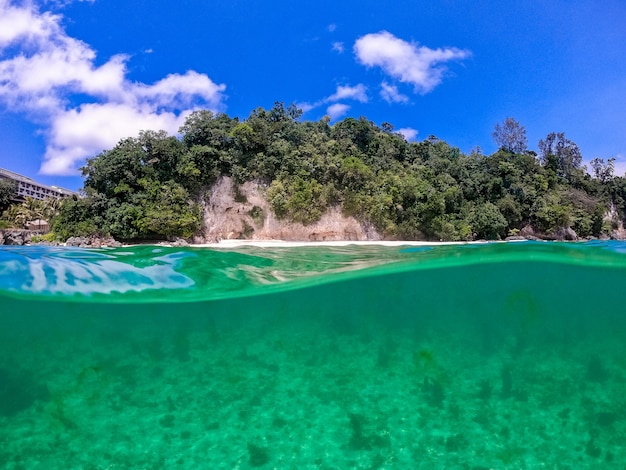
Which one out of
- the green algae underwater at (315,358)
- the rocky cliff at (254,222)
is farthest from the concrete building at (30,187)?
the green algae underwater at (315,358)

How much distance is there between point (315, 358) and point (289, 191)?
1955 cm

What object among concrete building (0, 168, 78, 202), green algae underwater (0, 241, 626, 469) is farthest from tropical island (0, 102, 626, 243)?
concrete building (0, 168, 78, 202)

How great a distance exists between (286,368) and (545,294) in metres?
11.1

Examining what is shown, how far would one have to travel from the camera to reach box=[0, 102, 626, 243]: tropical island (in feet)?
84.7

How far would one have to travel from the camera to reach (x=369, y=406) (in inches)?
277

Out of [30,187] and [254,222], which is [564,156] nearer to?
[254,222]

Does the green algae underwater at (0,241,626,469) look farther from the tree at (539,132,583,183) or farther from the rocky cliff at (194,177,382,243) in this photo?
the tree at (539,132,583,183)

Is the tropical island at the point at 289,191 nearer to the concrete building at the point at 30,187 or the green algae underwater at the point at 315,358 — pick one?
the green algae underwater at the point at 315,358

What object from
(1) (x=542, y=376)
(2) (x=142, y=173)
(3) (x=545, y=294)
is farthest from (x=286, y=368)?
(2) (x=142, y=173)

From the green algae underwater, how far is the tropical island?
12.6 m

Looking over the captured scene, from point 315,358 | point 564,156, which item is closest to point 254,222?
point 315,358

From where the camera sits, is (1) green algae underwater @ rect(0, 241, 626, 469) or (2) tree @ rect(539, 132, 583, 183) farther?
(2) tree @ rect(539, 132, 583, 183)

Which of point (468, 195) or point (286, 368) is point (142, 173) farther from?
point (468, 195)

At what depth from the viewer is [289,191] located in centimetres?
2817
